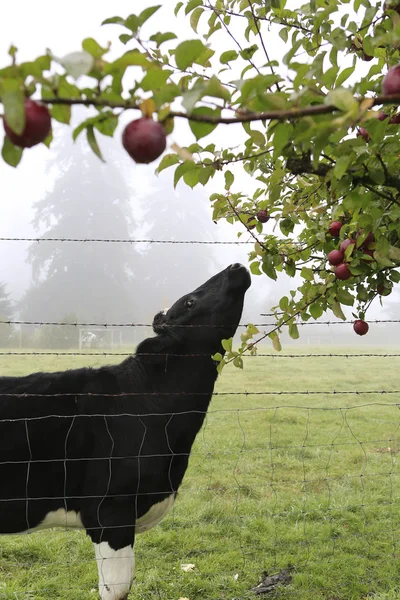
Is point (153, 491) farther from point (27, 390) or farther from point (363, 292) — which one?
point (363, 292)

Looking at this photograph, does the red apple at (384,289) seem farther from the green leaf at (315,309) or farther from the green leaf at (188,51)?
the green leaf at (188,51)

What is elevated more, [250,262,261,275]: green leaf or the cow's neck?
[250,262,261,275]: green leaf

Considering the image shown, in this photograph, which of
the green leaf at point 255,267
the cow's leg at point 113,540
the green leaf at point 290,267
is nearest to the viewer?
the green leaf at point 290,267

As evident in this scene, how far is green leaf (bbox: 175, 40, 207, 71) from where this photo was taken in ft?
2.87

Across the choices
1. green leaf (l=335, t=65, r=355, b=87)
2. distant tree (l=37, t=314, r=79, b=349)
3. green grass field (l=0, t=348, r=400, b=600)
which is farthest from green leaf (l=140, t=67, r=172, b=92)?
distant tree (l=37, t=314, r=79, b=349)

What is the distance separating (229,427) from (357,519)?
3.73 metres

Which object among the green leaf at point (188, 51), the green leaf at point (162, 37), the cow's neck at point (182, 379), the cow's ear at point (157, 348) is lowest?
the cow's neck at point (182, 379)

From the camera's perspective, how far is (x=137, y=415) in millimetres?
2703

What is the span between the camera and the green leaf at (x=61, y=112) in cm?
82

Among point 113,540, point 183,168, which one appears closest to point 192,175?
point 183,168

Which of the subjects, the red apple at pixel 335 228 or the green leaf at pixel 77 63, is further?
the red apple at pixel 335 228

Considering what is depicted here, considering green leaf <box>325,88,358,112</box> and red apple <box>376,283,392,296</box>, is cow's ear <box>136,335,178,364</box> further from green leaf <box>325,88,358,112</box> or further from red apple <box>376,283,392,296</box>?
green leaf <box>325,88,358,112</box>

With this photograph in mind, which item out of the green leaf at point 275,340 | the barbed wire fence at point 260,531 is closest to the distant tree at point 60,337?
the barbed wire fence at point 260,531

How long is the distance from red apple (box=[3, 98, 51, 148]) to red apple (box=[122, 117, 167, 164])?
12 cm
